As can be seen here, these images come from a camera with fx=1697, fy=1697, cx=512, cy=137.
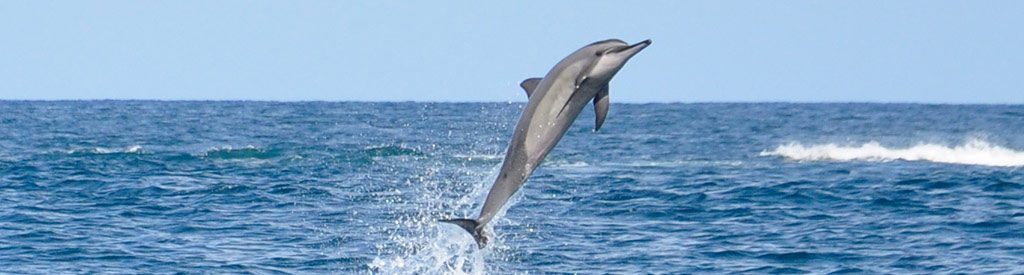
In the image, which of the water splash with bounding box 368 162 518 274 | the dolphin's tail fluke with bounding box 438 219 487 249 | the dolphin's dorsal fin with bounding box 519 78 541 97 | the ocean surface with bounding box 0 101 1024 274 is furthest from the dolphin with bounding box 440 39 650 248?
the water splash with bounding box 368 162 518 274

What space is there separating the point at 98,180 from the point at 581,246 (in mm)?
13057

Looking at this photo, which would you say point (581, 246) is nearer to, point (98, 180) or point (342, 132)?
point (98, 180)

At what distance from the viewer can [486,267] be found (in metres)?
18.1

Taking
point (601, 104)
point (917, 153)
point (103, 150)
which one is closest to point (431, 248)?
point (601, 104)

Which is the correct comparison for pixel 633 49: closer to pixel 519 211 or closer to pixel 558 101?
pixel 558 101

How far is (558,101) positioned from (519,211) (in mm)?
15719

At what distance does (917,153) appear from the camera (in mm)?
40281

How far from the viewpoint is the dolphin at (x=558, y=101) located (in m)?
8.02

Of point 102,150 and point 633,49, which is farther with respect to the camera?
point 102,150

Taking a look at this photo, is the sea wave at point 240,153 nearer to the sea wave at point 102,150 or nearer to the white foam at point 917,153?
the sea wave at point 102,150

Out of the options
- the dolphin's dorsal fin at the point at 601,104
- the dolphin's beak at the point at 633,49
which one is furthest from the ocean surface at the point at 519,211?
the dolphin's beak at the point at 633,49

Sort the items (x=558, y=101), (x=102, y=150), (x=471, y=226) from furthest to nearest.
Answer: (x=102, y=150), (x=471, y=226), (x=558, y=101)

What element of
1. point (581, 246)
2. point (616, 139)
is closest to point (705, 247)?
point (581, 246)

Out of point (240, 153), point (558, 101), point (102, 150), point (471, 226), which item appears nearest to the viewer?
point (558, 101)
